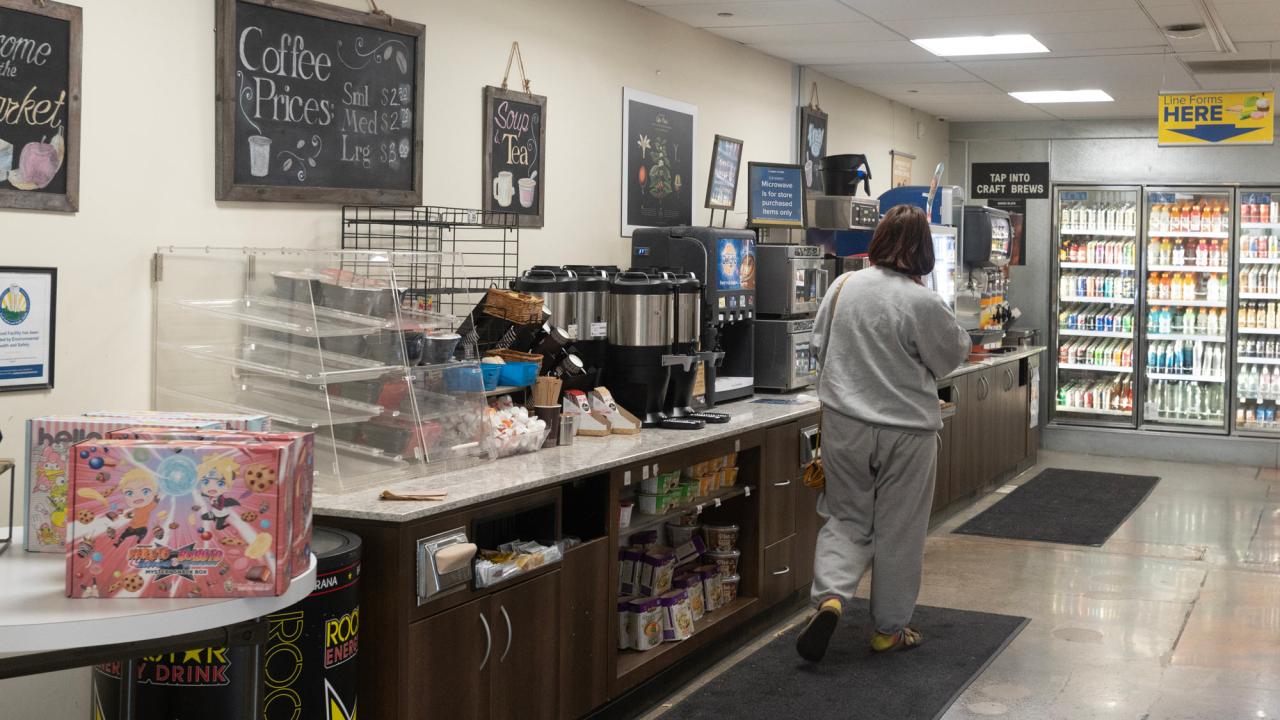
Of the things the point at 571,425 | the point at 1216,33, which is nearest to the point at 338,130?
the point at 571,425

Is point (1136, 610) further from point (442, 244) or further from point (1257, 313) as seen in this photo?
point (1257, 313)

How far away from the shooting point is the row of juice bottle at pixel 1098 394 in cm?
1092

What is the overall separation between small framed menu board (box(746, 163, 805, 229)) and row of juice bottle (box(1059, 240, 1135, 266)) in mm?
5202

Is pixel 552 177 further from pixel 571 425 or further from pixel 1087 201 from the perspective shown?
pixel 1087 201

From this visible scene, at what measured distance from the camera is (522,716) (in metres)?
3.56

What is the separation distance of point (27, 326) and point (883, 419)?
9.45 feet

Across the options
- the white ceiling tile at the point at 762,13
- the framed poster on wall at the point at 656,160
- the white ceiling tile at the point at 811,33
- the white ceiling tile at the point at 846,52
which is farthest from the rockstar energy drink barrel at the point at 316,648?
the white ceiling tile at the point at 846,52

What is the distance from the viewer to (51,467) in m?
2.49

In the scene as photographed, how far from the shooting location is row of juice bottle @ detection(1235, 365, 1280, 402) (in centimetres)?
1044

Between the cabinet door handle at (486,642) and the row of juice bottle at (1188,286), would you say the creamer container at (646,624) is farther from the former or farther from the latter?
the row of juice bottle at (1188,286)

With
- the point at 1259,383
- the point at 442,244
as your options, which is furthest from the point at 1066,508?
the point at 442,244

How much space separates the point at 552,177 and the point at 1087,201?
704 cm

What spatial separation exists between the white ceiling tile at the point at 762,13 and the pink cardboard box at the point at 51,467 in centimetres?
414

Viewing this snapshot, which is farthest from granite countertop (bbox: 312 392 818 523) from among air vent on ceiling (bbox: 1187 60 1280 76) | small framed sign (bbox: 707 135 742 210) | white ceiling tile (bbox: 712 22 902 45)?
air vent on ceiling (bbox: 1187 60 1280 76)
